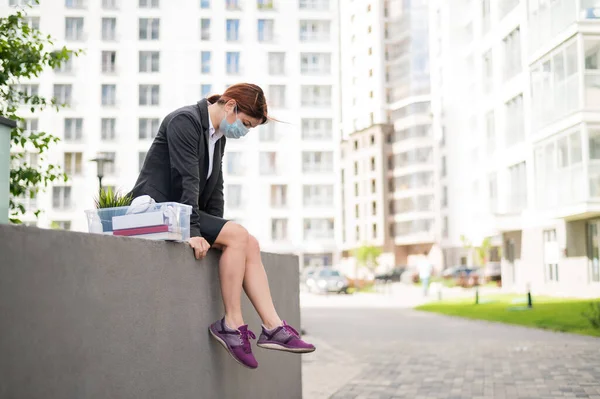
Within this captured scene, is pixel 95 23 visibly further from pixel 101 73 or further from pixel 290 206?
pixel 290 206

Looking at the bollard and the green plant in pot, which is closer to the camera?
the bollard

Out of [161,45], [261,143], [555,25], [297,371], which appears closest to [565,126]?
[555,25]

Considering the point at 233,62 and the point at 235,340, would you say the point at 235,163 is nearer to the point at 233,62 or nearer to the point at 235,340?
the point at 233,62

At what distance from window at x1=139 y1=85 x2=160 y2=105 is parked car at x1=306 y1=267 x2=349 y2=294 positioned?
22373mm

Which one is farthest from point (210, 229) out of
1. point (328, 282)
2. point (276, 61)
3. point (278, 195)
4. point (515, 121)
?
point (276, 61)

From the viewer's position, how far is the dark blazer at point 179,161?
4324 millimetres

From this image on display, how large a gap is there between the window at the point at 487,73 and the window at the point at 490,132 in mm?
1165

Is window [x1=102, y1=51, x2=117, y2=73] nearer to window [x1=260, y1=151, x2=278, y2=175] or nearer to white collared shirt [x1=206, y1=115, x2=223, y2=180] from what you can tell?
window [x1=260, y1=151, x2=278, y2=175]

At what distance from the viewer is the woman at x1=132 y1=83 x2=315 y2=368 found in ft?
14.3

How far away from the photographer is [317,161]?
63.6 meters

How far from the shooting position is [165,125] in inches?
176

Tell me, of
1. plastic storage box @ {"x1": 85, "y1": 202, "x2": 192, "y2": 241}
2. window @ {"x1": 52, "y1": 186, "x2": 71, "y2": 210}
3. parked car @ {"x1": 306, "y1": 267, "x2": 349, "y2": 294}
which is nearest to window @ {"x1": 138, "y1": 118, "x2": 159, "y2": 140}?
window @ {"x1": 52, "y1": 186, "x2": 71, "y2": 210}

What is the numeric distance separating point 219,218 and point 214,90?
58.4 metres

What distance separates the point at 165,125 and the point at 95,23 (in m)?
59.7
